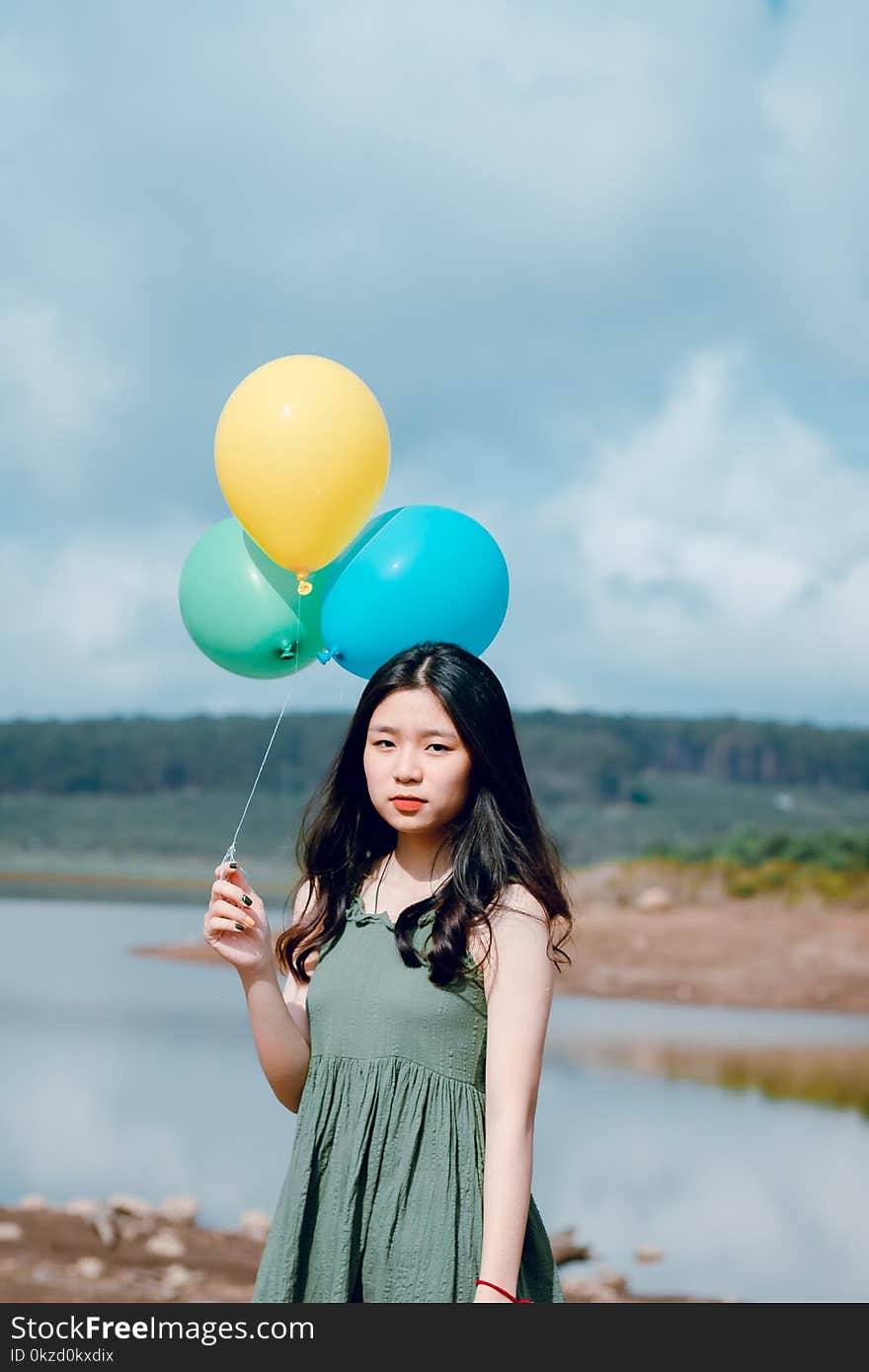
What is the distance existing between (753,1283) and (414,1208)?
14.9ft

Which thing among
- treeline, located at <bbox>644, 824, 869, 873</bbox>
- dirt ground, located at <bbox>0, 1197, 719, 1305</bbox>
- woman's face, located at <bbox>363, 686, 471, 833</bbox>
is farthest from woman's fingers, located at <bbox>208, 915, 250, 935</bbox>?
treeline, located at <bbox>644, 824, 869, 873</bbox>

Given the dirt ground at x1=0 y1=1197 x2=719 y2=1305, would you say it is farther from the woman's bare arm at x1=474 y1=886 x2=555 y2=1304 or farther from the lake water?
the woman's bare arm at x1=474 y1=886 x2=555 y2=1304

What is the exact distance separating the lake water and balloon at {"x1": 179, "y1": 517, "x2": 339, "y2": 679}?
418 cm

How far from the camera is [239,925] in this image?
2250 mm

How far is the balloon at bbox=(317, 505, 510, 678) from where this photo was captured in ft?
8.85

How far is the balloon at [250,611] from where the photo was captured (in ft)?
9.46

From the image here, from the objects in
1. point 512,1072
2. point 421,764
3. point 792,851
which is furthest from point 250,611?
point 792,851

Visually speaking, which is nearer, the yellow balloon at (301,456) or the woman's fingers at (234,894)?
the woman's fingers at (234,894)

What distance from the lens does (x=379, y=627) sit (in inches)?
106

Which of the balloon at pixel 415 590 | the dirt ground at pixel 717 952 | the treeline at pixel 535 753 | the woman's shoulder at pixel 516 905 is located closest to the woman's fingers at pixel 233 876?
the woman's shoulder at pixel 516 905

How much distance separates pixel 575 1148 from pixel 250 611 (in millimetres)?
6219

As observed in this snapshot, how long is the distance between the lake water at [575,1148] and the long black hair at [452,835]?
4.28m

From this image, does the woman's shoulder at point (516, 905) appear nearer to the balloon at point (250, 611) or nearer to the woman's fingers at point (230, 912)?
the woman's fingers at point (230, 912)

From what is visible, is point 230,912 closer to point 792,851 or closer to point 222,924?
point 222,924
